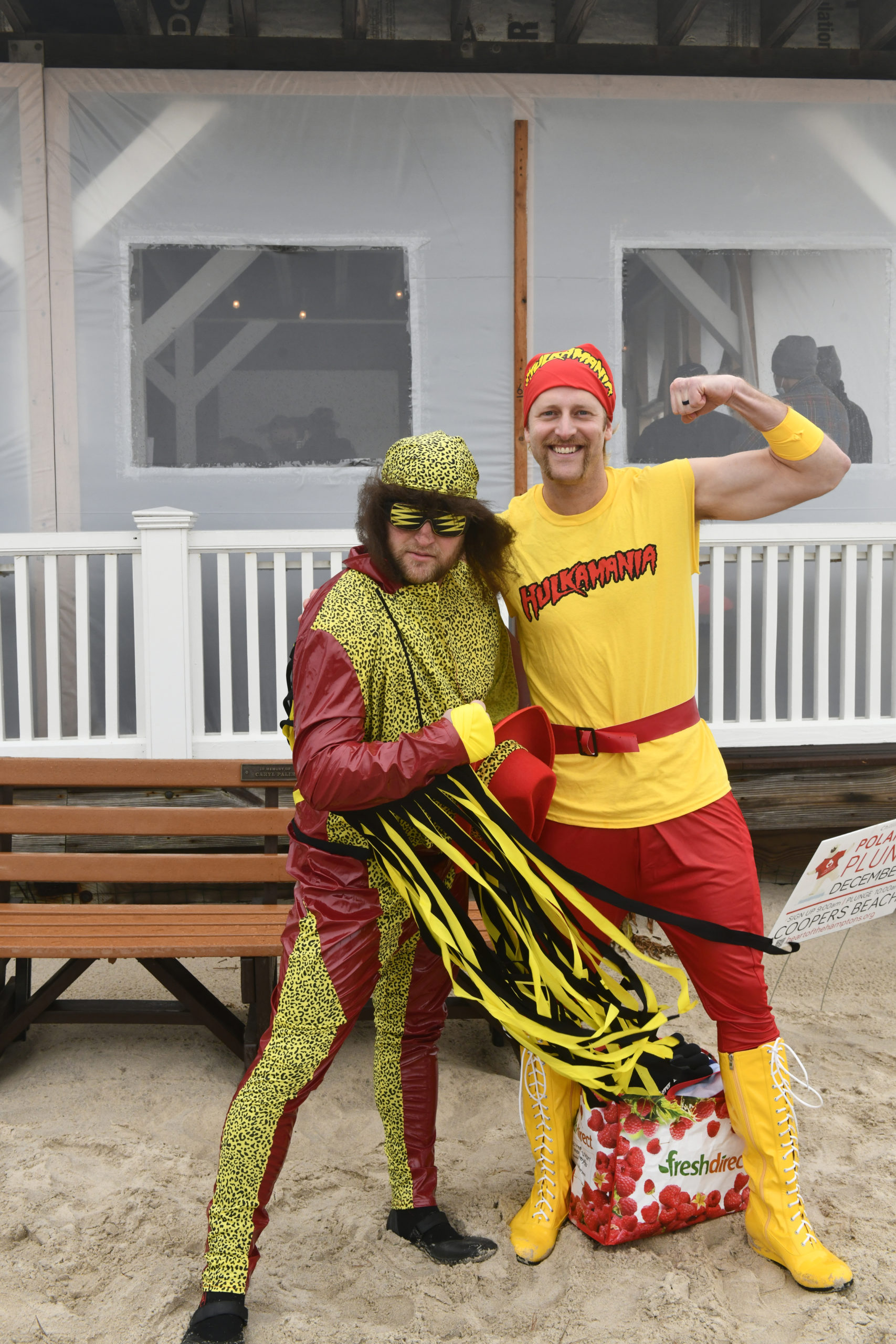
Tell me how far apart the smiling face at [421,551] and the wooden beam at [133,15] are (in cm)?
417

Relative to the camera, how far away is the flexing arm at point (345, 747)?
1944 mm

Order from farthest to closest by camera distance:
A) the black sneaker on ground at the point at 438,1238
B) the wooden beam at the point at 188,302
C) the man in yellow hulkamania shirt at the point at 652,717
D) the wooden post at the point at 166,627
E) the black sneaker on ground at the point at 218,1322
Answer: the wooden beam at the point at 188,302 < the wooden post at the point at 166,627 < the black sneaker on ground at the point at 438,1238 < the man in yellow hulkamania shirt at the point at 652,717 < the black sneaker on ground at the point at 218,1322

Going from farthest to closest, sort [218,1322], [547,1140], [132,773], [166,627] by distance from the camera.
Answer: [166,627] < [132,773] < [547,1140] < [218,1322]

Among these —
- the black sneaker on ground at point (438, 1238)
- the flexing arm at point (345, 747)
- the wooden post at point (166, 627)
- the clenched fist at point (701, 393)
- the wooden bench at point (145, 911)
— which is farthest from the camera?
the wooden post at point (166, 627)

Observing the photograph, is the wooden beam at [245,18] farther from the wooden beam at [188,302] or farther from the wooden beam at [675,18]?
the wooden beam at [675,18]

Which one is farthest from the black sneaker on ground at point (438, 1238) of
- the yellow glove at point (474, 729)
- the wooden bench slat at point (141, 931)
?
the yellow glove at point (474, 729)

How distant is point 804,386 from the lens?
5.54m

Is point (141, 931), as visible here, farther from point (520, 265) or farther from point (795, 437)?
point (520, 265)

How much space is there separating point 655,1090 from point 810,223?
476cm

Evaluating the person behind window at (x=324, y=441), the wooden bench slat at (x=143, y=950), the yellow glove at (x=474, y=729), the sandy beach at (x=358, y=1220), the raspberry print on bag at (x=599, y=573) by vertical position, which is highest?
the person behind window at (x=324, y=441)

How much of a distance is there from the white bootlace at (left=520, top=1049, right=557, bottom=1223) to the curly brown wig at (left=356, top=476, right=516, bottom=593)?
118 centimetres

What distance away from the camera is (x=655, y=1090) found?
242 cm

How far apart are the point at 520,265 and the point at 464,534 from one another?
365 centimetres

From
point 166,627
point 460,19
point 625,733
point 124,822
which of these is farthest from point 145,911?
point 460,19
